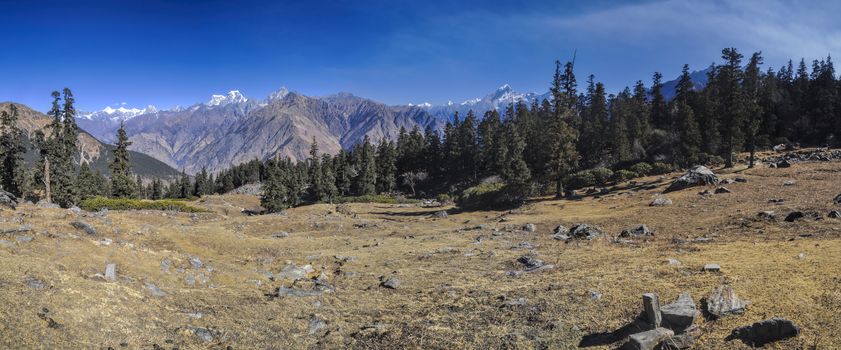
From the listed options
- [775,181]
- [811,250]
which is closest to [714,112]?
[775,181]

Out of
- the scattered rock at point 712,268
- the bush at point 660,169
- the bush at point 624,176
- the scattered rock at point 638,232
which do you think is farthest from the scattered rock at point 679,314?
the bush at point 660,169

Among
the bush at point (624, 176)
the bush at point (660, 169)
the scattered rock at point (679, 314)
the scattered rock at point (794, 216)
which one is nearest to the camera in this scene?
the scattered rock at point (679, 314)

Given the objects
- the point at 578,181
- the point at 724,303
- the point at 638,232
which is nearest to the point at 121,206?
the point at 638,232

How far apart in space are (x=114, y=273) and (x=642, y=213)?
109ft

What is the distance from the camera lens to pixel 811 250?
53.4 feet

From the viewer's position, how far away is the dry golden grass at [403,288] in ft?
36.6

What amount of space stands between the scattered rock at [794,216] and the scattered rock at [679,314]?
16.2m

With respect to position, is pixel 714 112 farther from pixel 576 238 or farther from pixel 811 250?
pixel 811 250

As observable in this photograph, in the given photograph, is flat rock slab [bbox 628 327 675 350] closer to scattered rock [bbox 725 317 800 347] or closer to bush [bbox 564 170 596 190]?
scattered rock [bbox 725 317 800 347]

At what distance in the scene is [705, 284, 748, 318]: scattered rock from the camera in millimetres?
11555

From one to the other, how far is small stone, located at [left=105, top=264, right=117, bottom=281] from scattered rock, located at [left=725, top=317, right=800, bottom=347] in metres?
17.9

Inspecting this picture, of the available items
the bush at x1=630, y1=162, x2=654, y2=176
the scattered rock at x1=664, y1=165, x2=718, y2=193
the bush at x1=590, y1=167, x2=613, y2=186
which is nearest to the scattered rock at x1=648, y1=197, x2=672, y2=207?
the scattered rock at x1=664, y1=165, x2=718, y2=193

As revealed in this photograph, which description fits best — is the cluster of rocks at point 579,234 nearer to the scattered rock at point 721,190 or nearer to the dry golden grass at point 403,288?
the dry golden grass at point 403,288

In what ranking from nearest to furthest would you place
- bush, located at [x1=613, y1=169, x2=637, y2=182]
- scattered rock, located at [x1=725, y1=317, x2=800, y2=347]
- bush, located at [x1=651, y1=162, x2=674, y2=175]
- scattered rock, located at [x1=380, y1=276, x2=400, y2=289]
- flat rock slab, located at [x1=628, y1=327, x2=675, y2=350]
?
scattered rock, located at [x1=725, y1=317, x2=800, y2=347]
flat rock slab, located at [x1=628, y1=327, x2=675, y2=350]
scattered rock, located at [x1=380, y1=276, x2=400, y2=289]
bush, located at [x1=613, y1=169, x2=637, y2=182]
bush, located at [x1=651, y1=162, x2=674, y2=175]
